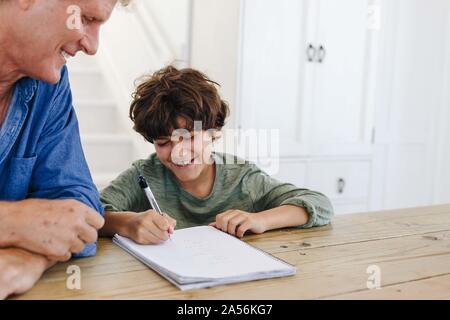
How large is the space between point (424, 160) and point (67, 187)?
3.10 m

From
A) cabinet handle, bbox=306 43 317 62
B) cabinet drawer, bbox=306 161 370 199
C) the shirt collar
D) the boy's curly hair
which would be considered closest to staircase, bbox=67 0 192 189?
cabinet handle, bbox=306 43 317 62

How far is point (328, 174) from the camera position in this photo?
321 centimetres

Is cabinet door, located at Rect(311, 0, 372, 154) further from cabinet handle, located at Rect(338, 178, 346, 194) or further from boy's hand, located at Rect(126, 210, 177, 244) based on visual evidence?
boy's hand, located at Rect(126, 210, 177, 244)

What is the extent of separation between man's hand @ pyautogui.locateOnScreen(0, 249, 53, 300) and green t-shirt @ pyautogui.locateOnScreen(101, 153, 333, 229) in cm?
60

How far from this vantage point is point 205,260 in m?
1.01

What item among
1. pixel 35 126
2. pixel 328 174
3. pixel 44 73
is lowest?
pixel 328 174

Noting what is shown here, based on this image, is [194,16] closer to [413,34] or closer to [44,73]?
[413,34]

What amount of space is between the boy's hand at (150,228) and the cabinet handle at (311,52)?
204 cm

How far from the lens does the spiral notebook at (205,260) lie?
914 millimetres

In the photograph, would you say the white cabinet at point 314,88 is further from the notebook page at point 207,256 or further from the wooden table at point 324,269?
the notebook page at point 207,256

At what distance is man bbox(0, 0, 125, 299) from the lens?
0.91 m

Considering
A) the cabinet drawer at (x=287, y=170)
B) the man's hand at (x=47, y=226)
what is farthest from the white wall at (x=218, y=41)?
the man's hand at (x=47, y=226)

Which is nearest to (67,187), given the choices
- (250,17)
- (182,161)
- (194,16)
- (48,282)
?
(48,282)

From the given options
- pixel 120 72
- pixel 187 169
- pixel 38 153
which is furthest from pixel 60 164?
pixel 120 72
